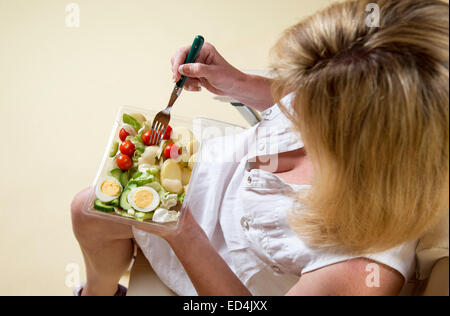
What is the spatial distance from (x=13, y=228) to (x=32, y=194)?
14 cm

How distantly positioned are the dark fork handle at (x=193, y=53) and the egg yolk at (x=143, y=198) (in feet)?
0.80

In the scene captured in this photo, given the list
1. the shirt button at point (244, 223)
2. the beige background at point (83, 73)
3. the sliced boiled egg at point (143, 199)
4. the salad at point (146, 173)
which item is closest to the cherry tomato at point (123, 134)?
the salad at point (146, 173)

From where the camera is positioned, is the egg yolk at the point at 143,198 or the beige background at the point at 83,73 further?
the beige background at the point at 83,73

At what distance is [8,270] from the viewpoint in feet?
3.23

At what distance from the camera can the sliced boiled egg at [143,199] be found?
0.65 m

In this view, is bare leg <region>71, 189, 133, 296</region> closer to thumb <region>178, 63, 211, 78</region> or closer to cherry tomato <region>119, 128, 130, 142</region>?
cherry tomato <region>119, 128, 130, 142</region>

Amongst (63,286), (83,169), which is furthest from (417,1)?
(83,169)

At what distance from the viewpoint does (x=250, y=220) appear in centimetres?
75

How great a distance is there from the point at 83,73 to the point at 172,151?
899mm

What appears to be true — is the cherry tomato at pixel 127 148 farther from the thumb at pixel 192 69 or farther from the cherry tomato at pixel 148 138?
the thumb at pixel 192 69

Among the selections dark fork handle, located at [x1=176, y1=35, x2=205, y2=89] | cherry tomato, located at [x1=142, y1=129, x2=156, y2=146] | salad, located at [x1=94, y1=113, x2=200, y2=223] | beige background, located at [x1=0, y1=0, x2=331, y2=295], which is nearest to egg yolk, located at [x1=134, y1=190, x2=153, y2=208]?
salad, located at [x1=94, y1=113, x2=200, y2=223]

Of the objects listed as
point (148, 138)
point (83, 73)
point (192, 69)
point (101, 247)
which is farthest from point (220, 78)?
point (83, 73)

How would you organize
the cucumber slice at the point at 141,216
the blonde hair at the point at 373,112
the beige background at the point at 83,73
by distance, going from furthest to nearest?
the beige background at the point at 83,73 → the cucumber slice at the point at 141,216 → the blonde hair at the point at 373,112
